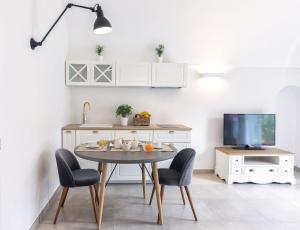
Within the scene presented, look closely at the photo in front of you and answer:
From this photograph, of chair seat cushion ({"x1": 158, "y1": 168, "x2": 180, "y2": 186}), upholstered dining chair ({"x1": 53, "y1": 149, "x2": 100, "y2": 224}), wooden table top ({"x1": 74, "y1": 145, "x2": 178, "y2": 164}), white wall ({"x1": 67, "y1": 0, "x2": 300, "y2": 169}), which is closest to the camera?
wooden table top ({"x1": 74, "y1": 145, "x2": 178, "y2": 164})

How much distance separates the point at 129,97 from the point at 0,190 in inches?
123

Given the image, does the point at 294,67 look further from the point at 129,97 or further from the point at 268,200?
the point at 129,97

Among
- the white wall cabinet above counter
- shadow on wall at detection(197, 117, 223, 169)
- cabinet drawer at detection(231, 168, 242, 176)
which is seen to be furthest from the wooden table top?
shadow on wall at detection(197, 117, 223, 169)

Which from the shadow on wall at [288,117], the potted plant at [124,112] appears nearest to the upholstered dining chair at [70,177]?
the potted plant at [124,112]

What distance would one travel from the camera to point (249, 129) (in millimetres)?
4922

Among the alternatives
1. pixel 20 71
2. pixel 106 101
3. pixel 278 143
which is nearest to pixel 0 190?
pixel 20 71

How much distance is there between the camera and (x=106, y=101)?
496cm

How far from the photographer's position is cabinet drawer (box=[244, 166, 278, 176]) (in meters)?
4.57

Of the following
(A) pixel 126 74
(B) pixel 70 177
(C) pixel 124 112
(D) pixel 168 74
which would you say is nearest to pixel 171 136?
(C) pixel 124 112

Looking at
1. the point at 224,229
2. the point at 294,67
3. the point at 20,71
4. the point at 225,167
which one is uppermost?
the point at 294,67

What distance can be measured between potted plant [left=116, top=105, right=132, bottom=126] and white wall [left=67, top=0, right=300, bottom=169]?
30 centimetres

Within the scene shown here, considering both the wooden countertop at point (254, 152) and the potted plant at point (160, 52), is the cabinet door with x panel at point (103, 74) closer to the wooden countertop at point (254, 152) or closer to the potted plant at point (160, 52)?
the potted plant at point (160, 52)

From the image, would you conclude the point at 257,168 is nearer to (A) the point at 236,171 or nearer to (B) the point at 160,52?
(A) the point at 236,171

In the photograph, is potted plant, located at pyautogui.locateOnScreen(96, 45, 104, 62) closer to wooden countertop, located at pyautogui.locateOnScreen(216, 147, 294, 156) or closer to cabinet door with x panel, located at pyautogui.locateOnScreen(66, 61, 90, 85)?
cabinet door with x panel, located at pyautogui.locateOnScreen(66, 61, 90, 85)
